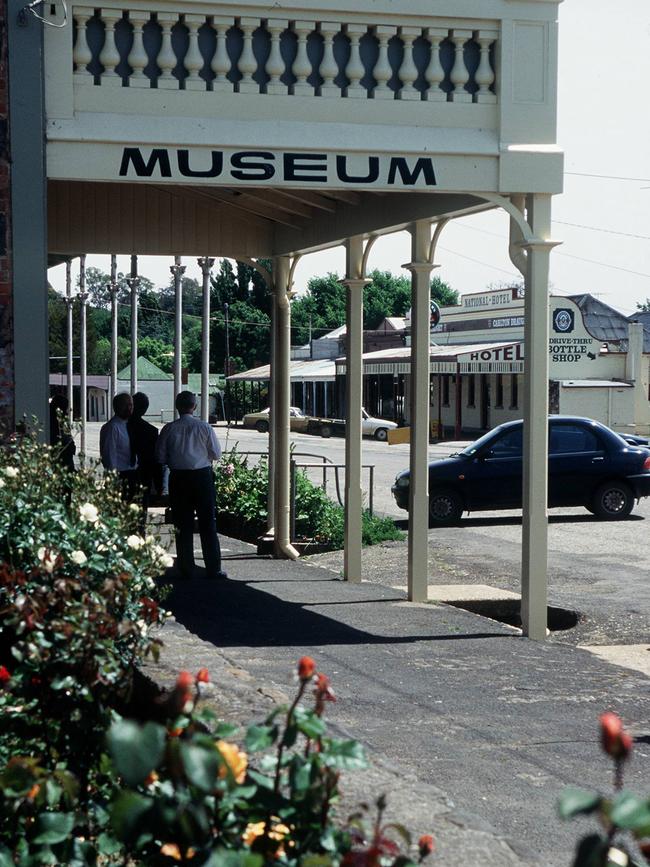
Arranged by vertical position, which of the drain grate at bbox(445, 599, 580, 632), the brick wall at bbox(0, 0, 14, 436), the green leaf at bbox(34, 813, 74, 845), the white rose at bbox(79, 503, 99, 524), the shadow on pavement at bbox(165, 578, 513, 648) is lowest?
the drain grate at bbox(445, 599, 580, 632)

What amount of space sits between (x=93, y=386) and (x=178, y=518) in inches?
3137

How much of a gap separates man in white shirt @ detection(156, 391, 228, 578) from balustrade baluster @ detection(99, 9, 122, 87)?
324 centimetres

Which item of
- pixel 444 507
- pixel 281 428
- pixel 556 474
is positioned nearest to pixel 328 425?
pixel 556 474

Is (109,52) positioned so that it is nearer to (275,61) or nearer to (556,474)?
(275,61)

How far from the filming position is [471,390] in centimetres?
5778

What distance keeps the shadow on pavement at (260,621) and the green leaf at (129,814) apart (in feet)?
21.3

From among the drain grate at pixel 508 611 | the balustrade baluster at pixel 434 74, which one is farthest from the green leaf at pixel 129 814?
the drain grate at pixel 508 611

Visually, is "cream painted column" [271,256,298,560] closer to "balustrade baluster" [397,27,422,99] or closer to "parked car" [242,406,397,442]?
"balustrade baluster" [397,27,422,99]

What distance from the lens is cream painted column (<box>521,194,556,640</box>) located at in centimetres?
961

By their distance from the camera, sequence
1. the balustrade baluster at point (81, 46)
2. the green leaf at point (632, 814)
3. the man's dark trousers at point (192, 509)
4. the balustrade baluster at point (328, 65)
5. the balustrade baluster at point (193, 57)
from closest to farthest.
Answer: the green leaf at point (632, 814)
the balustrade baluster at point (81, 46)
the balustrade baluster at point (193, 57)
the balustrade baluster at point (328, 65)
the man's dark trousers at point (192, 509)

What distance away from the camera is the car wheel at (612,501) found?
20406mm

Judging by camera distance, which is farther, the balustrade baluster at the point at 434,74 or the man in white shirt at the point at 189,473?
the man in white shirt at the point at 189,473

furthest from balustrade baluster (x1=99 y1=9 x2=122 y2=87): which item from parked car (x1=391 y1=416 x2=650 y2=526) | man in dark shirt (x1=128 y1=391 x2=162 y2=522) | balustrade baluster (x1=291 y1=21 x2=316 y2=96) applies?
parked car (x1=391 y1=416 x2=650 y2=526)

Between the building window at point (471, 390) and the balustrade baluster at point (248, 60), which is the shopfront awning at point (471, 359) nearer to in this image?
the building window at point (471, 390)
